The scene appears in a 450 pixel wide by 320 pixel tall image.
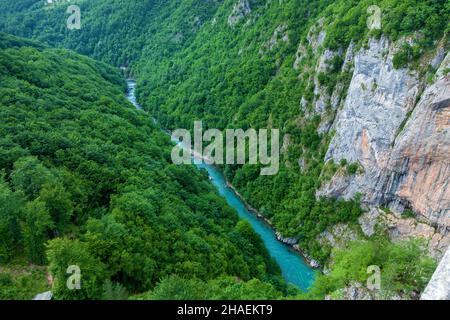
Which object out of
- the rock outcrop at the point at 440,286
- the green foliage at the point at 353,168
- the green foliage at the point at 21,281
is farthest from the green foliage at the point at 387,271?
the green foliage at the point at 353,168

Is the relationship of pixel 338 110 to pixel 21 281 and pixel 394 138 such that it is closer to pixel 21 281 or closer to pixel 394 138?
pixel 394 138

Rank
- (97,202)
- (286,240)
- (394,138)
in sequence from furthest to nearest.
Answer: (286,240)
(394,138)
(97,202)

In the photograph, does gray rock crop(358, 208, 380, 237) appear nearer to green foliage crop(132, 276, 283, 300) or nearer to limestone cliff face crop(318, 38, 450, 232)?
limestone cliff face crop(318, 38, 450, 232)

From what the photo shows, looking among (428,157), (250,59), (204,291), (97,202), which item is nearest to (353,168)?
(428,157)

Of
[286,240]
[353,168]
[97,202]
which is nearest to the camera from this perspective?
[97,202]

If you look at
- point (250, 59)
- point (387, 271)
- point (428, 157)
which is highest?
point (250, 59)

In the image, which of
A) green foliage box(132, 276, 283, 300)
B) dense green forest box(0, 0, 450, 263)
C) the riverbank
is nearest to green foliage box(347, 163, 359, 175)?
dense green forest box(0, 0, 450, 263)
